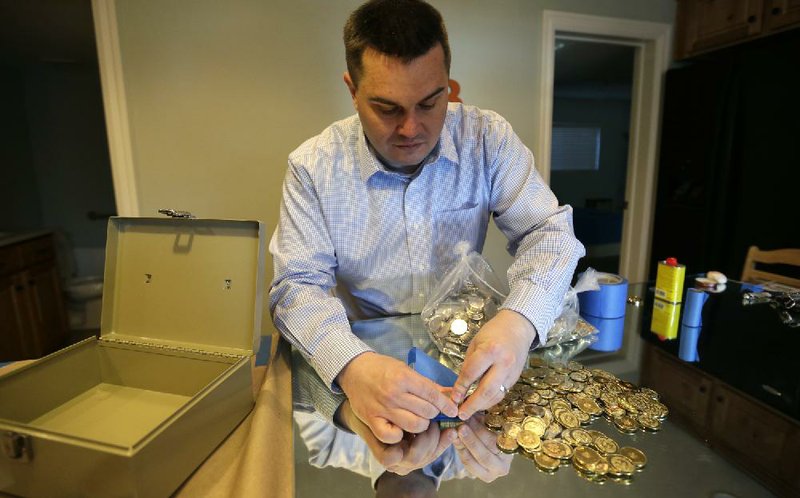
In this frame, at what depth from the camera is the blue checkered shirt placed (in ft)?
3.06

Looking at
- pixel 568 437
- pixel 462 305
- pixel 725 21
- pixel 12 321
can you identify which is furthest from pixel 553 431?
pixel 12 321

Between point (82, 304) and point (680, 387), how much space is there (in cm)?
349

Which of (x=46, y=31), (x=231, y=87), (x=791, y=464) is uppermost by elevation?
(x=46, y=31)

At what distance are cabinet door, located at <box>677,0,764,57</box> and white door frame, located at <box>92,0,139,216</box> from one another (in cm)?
300

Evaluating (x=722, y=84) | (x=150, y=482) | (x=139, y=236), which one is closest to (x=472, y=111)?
(x=139, y=236)

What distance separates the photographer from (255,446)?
0.59 m

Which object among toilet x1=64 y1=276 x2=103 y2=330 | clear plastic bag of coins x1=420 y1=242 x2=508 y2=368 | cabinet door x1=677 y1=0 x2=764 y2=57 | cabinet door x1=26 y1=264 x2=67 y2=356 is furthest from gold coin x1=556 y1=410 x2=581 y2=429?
toilet x1=64 y1=276 x2=103 y2=330

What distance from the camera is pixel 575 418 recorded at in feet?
2.19

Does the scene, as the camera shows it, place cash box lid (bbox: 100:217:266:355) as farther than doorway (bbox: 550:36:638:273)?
No

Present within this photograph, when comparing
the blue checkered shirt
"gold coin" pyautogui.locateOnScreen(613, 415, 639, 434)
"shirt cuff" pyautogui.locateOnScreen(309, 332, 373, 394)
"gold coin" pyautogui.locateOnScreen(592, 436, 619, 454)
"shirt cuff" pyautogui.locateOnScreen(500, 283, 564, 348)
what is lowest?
"gold coin" pyautogui.locateOnScreen(592, 436, 619, 454)

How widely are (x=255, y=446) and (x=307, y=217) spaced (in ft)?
1.77

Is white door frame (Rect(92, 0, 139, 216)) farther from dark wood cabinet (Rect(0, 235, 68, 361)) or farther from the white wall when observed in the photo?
dark wood cabinet (Rect(0, 235, 68, 361))

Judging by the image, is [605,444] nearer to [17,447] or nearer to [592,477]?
[592,477]

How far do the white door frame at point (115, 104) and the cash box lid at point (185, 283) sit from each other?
1.26 metres
